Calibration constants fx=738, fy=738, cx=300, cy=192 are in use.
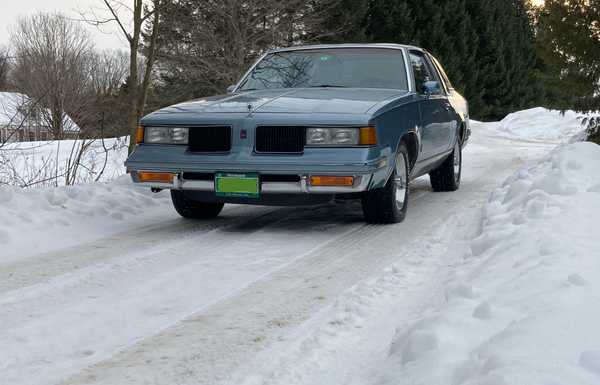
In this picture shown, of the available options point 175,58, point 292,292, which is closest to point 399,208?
point 292,292

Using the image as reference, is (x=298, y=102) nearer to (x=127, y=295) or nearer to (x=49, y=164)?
(x=127, y=295)

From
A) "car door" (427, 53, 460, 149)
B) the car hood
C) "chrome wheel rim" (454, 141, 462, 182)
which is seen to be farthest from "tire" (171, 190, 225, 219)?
"chrome wheel rim" (454, 141, 462, 182)

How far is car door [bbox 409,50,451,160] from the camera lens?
7.31 m

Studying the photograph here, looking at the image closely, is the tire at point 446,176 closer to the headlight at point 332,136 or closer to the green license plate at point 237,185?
the headlight at point 332,136

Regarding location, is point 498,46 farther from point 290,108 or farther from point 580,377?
point 580,377

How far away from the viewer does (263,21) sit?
23375 millimetres

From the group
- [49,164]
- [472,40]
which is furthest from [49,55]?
[49,164]

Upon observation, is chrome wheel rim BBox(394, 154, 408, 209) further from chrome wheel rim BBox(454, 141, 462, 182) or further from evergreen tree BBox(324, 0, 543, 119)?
evergreen tree BBox(324, 0, 543, 119)

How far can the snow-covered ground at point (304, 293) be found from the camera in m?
2.88

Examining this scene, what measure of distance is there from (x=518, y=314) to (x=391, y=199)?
326 centimetres

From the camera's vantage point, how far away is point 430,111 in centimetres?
756

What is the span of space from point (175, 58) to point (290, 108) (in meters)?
17.9

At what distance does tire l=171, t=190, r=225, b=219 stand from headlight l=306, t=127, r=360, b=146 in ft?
4.87

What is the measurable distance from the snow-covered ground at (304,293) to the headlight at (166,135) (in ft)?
2.51
